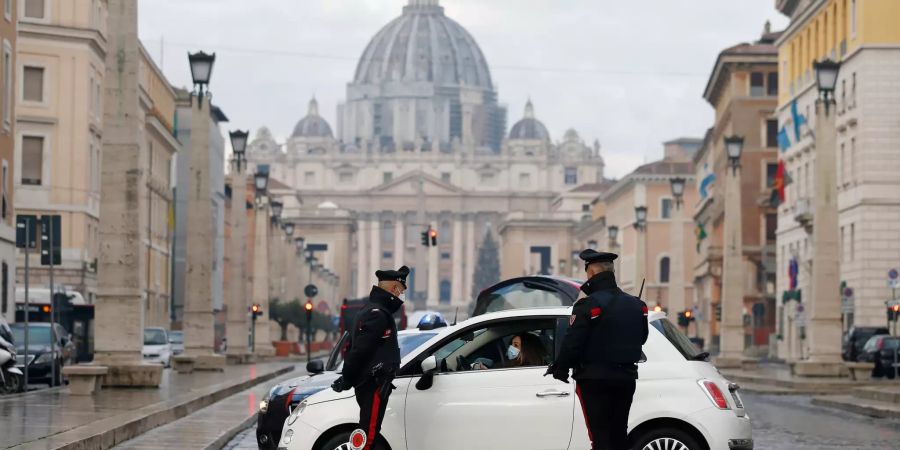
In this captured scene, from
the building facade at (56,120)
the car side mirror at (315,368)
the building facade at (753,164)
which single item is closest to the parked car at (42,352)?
the car side mirror at (315,368)

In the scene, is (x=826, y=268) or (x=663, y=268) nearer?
(x=826, y=268)

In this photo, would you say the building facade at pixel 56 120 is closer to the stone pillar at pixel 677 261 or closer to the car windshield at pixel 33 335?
the stone pillar at pixel 677 261

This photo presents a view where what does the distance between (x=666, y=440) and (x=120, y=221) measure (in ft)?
55.1

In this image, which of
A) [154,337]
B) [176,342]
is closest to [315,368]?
[154,337]

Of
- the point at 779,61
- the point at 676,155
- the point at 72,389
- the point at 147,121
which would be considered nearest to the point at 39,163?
the point at 147,121

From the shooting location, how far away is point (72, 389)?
91.8 feet

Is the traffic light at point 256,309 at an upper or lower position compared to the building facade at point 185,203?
lower

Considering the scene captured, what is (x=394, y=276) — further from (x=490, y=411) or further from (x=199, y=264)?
(x=199, y=264)

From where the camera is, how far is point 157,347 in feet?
180

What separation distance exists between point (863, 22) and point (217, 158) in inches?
2511

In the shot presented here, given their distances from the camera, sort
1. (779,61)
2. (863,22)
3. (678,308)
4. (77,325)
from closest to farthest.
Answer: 1. (77,325)
2. (863,22)
3. (678,308)
4. (779,61)

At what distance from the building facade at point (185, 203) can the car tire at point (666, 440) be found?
83407mm

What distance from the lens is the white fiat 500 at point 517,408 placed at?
14156 millimetres

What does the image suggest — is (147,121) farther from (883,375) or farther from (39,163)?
(883,375)
